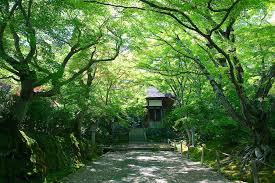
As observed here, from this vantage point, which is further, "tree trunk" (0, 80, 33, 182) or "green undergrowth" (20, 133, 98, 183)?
"green undergrowth" (20, 133, 98, 183)

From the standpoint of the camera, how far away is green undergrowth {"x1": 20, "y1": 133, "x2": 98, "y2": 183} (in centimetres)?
1153

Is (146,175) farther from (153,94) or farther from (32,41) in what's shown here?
(153,94)

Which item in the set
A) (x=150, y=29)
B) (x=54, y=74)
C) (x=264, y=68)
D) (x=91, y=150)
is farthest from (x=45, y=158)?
(x=264, y=68)

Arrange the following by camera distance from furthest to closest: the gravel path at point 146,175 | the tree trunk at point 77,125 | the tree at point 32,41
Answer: the tree trunk at point 77,125, the gravel path at point 146,175, the tree at point 32,41

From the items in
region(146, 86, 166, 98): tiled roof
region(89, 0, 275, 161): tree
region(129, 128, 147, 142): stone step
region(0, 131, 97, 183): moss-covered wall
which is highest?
A: region(146, 86, 166, 98): tiled roof

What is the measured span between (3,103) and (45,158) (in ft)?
9.23

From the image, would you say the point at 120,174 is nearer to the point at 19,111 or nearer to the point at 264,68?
the point at 19,111

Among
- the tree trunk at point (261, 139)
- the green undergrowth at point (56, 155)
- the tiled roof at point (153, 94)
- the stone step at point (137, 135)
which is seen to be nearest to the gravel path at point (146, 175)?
the green undergrowth at point (56, 155)

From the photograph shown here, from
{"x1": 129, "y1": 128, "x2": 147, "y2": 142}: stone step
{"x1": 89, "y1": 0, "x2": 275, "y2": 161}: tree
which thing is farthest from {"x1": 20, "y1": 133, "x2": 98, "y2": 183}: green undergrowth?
{"x1": 129, "y1": 128, "x2": 147, "y2": 142}: stone step

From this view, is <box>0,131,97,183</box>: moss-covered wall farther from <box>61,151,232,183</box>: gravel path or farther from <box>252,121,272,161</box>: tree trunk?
<box>252,121,272,161</box>: tree trunk

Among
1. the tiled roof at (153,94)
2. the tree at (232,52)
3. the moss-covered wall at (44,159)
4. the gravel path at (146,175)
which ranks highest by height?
the tiled roof at (153,94)

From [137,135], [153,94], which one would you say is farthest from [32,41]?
[153,94]

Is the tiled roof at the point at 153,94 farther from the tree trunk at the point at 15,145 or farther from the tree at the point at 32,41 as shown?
the tree trunk at the point at 15,145

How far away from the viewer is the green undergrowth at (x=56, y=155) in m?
11.5
